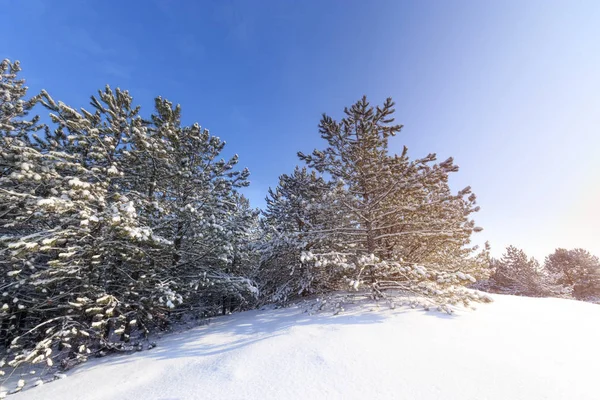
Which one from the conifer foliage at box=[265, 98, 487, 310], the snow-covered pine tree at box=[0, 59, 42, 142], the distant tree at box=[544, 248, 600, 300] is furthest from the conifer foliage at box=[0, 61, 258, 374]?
the distant tree at box=[544, 248, 600, 300]

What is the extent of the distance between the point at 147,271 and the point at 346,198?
821 centimetres

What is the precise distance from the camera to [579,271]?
97.6ft

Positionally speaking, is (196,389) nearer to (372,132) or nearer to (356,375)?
(356,375)

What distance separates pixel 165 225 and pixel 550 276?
36034mm

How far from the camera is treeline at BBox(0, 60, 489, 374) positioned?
6.99 metres

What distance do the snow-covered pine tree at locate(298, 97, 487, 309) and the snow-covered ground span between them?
83.5 inches

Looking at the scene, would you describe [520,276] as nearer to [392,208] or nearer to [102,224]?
[392,208]

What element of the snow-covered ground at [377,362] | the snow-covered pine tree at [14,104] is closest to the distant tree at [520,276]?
the snow-covered ground at [377,362]

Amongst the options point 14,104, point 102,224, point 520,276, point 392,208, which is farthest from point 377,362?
point 520,276

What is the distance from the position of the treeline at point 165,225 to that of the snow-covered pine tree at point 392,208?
0.06 metres

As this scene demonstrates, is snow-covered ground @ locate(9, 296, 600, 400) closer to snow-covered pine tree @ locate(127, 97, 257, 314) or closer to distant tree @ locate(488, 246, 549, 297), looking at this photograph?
snow-covered pine tree @ locate(127, 97, 257, 314)

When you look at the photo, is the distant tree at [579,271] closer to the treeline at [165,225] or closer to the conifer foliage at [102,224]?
the treeline at [165,225]

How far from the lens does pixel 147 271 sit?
28.7 ft

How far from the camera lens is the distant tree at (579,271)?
28.7 metres
